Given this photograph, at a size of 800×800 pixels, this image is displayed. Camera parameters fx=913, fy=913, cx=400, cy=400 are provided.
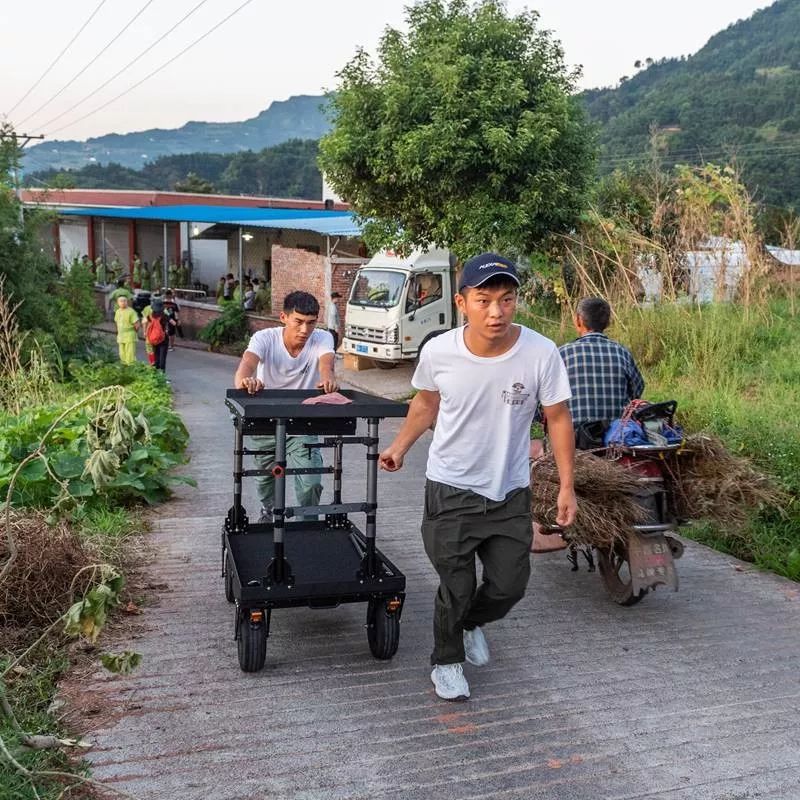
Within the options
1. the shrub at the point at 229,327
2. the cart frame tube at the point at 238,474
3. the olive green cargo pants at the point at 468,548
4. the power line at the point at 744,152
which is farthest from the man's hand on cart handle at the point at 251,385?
the power line at the point at 744,152

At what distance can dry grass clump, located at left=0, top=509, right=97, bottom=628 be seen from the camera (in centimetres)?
490

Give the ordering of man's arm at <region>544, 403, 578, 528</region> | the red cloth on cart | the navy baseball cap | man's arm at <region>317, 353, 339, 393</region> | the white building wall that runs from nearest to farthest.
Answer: the navy baseball cap → man's arm at <region>544, 403, 578, 528</region> → the red cloth on cart → man's arm at <region>317, 353, 339, 393</region> → the white building wall

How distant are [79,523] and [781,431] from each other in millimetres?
5600

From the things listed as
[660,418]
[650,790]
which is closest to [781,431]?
[660,418]

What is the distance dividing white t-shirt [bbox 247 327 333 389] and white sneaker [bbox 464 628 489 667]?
6.70 feet

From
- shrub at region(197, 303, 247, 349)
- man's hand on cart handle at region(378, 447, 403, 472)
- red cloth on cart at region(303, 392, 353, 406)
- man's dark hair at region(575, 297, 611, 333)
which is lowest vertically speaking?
shrub at region(197, 303, 247, 349)

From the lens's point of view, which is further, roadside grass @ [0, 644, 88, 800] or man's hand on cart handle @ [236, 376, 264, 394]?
→ man's hand on cart handle @ [236, 376, 264, 394]

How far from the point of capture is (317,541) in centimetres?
540

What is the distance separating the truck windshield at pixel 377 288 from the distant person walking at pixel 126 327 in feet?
17.5

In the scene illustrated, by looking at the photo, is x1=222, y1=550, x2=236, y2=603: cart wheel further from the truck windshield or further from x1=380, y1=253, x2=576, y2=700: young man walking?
the truck windshield

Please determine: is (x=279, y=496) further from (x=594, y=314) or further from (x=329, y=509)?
(x=594, y=314)

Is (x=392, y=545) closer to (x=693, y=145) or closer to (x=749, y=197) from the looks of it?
(x=749, y=197)

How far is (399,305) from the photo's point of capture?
63.4 ft

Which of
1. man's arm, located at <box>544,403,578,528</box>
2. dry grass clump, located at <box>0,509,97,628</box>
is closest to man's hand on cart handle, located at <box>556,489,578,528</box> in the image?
man's arm, located at <box>544,403,578,528</box>
